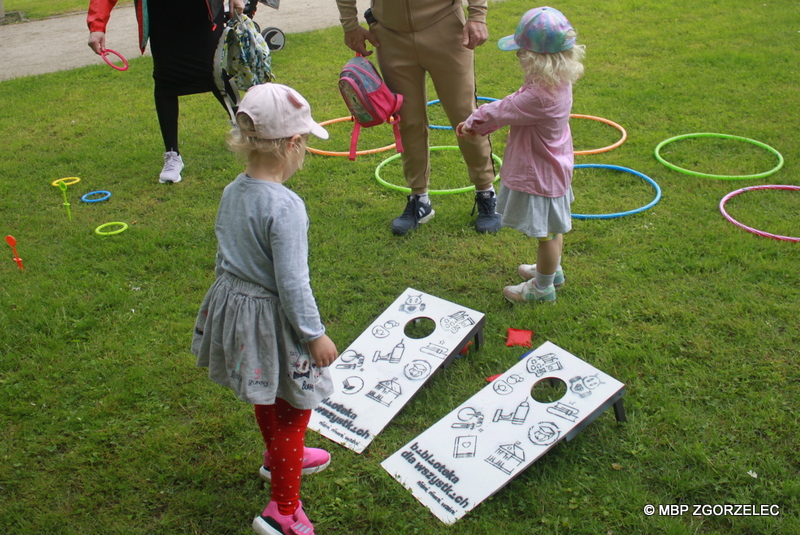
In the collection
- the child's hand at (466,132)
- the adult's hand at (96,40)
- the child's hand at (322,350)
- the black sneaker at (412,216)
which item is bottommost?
the black sneaker at (412,216)

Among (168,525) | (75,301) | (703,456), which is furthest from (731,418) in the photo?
(75,301)

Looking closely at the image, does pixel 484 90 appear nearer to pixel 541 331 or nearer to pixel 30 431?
pixel 541 331

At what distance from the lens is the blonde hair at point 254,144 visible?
79.9 inches

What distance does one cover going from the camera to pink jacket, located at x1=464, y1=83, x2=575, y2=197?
313cm

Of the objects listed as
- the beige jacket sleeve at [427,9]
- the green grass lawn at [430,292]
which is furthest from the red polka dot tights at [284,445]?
the beige jacket sleeve at [427,9]

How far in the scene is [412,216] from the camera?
4469 millimetres

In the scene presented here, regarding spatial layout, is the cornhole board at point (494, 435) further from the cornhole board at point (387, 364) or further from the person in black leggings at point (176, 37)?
the person in black leggings at point (176, 37)

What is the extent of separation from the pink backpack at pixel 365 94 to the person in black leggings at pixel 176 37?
1.40 metres

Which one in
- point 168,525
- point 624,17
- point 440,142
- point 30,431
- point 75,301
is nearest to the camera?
point 168,525

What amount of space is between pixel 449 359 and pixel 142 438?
1.43 m

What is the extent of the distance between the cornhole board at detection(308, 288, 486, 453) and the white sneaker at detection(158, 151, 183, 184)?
2.76 metres

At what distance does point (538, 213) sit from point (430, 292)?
0.82 metres

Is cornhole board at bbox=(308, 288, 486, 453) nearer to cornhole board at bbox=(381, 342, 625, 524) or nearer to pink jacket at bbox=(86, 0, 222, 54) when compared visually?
cornhole board at bbox=(381, 342, 625, 524)

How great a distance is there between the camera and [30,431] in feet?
9.66
